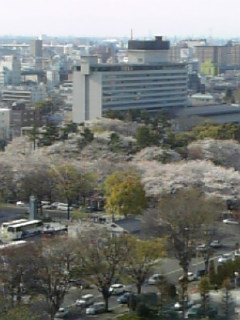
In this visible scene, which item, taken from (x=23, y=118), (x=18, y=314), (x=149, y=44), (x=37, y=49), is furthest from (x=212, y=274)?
(x=37, y=49)

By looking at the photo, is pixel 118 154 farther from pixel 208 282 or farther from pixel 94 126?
pixel 208 282

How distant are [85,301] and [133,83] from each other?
17305mm

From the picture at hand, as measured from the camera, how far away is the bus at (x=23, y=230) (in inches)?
463

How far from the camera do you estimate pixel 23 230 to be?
11.9 m

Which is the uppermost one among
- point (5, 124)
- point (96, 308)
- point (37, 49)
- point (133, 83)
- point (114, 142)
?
point (37, 49)

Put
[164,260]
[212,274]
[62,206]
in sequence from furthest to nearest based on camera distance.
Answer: [62,206]
[164,260]
[212,274]

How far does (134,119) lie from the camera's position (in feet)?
75.9

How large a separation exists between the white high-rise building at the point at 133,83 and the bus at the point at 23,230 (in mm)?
12667

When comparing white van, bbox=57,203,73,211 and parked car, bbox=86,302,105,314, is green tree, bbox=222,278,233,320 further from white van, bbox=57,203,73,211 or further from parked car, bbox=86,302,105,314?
white van, bbox=57,203,73,211

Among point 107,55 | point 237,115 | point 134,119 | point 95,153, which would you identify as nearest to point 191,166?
point 95,153

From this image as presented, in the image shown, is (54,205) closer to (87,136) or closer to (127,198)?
(127,198)

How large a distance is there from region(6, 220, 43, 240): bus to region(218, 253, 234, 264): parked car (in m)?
2.67

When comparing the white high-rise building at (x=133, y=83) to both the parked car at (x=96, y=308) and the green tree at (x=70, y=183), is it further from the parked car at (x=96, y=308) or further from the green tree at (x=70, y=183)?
the parked car at (x=96, y=308)

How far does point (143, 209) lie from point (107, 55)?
154 ft
